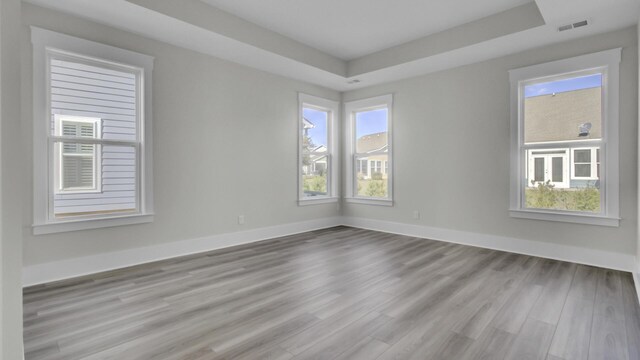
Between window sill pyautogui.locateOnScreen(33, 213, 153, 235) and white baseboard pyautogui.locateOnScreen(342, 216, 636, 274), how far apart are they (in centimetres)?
366

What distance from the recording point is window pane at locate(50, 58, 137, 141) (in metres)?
3.17

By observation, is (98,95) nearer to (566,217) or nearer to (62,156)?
(62,156)

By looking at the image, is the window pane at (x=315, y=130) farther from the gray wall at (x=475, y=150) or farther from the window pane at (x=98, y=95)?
the window pane at (x=98, y=95)

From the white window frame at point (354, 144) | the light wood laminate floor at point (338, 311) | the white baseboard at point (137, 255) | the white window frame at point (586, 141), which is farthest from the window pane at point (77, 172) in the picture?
the white window frame at point (586, 141)

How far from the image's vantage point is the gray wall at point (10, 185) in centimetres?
132

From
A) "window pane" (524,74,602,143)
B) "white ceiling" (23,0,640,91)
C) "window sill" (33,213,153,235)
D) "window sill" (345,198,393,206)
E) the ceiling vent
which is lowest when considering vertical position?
A: "window sill" (33,213,153,235)

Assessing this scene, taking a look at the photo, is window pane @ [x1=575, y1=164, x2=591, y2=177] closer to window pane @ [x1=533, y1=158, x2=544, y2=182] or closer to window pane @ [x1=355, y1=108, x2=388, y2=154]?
window pane @ [x1=533, y1=158, x2=544, y2=182]

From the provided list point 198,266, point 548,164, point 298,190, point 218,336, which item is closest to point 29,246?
point 198,266

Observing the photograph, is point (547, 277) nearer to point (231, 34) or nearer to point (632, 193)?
point (632, 193)

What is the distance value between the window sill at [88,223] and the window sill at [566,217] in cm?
452

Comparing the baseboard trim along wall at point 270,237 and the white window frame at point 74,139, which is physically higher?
the white window frame at point 74,139

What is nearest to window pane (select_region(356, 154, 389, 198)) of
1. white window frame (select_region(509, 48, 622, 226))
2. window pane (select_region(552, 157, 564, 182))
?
white window frame (select_region(509, 48, 622, 226))

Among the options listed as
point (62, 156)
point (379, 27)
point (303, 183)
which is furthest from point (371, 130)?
point (62, 156)

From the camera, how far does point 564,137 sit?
387cm
